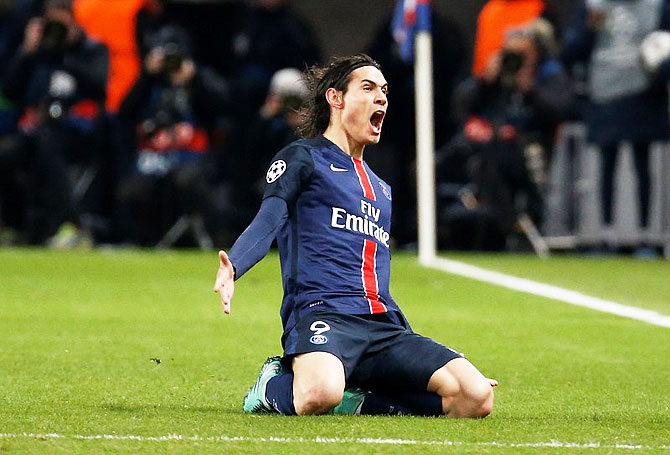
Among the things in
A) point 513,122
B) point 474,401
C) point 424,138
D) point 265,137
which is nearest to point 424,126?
point 424,138

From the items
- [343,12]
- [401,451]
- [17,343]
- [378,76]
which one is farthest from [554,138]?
[401,451]

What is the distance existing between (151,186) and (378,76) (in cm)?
1033

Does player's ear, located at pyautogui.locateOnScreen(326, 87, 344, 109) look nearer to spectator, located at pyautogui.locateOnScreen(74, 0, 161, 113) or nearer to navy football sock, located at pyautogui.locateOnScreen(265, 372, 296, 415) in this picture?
navy football sock, located at pyautogui.locateOnScreen(265, 372, 296, 415)

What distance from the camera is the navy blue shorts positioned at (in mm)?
5949

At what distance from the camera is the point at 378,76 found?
21.0ft

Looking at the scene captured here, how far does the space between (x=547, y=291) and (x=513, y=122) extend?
14.4 feet

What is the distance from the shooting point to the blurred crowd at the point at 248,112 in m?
15.9

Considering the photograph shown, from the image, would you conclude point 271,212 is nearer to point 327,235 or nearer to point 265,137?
point 327,235

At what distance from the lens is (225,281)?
5535mm

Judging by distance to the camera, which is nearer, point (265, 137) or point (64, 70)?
point (64, 70)

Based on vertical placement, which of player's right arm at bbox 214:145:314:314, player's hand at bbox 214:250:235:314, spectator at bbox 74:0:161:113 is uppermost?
spectator at bbox 74:0:161:113

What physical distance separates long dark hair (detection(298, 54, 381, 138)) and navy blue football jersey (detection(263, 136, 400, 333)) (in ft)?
0.54

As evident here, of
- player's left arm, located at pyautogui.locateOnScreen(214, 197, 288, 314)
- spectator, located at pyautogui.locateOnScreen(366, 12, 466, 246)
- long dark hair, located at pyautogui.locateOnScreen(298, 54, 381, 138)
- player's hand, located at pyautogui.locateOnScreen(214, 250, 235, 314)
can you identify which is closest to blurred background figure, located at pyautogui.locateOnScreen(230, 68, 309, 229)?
spectator, located at pyautogui.locateOnScreen(366, 12, 466, 246)

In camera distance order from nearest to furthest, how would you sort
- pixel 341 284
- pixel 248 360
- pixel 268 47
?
pixel 341 284 → pixel 248 360 → pixel 268 47
